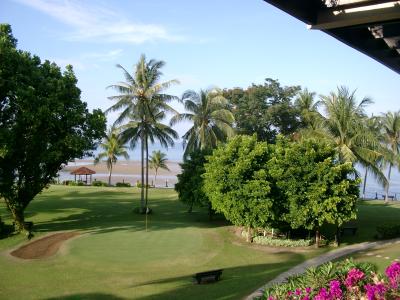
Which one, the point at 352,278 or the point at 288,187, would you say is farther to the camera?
the point at 288,187

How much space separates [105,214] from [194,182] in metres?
9.21

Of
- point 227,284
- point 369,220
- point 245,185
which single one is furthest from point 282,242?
point 369,220

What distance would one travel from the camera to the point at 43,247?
84.1 feet

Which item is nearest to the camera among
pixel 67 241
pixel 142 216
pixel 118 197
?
pixel 67 241

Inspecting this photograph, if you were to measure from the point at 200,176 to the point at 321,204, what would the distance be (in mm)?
11061

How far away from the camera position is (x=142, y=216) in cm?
3731

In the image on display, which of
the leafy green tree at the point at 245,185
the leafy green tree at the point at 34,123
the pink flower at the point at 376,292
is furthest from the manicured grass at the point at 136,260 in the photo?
the pink flower at the point at 376,292

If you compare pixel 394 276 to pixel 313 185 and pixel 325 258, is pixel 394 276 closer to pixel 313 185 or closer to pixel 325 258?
pixel 325 258

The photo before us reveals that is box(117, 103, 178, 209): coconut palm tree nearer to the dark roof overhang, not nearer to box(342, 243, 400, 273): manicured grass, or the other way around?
box(342, 243, 400, 273): manicured grass

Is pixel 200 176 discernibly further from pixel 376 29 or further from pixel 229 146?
pixel 376 29

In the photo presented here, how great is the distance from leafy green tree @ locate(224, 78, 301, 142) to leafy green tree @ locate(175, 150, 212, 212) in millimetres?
16909

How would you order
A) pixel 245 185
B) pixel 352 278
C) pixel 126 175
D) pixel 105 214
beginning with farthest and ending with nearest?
1. pixel 126 175
2. pixel 105 214
3. pixel 245 185
4. pixel 352 278

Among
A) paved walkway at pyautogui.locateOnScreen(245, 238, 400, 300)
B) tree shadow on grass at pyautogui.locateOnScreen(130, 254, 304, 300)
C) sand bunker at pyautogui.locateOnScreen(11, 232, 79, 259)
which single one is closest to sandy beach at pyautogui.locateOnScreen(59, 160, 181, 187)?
sand bunker at pyautogui.locateOnScreen(11, 232, 79, 259)

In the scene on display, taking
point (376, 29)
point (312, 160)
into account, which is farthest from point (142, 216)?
point (376, 29)
